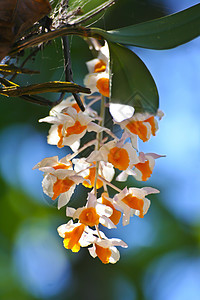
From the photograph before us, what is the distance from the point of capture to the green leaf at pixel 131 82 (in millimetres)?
312

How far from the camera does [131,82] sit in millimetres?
319

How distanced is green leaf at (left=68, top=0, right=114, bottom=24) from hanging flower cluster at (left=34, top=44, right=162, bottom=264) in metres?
0.04

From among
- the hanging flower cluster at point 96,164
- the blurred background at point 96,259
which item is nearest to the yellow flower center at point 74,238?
the hanging flower cluster at point 96,164

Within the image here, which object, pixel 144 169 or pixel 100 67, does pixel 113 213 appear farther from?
pixel 100 67

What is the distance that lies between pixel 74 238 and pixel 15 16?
0.24m

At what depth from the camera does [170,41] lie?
1.01 ft

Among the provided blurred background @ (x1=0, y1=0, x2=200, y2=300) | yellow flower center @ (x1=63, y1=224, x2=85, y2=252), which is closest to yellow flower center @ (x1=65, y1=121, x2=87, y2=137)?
yellow flower center @ (x1=63, y1=224, x2=85, y2=252)

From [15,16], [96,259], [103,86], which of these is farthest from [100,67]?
[96,259]

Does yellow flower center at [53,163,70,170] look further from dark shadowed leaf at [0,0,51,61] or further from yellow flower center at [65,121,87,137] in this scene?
dark shadowed leaf at [0,0,51,61]

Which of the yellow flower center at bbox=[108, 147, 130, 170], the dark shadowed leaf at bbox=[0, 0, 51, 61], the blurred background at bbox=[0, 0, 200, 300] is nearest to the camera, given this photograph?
the dark shadowed leaf at bbox=[0, 0, 51, 61]

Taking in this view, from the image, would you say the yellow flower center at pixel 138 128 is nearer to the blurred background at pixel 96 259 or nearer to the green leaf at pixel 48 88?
the green leaf at pixel 48 88

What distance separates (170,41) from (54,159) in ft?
0.68

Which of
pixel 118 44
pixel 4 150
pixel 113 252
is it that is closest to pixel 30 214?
pixel 4 150

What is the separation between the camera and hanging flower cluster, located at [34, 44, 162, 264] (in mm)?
409
